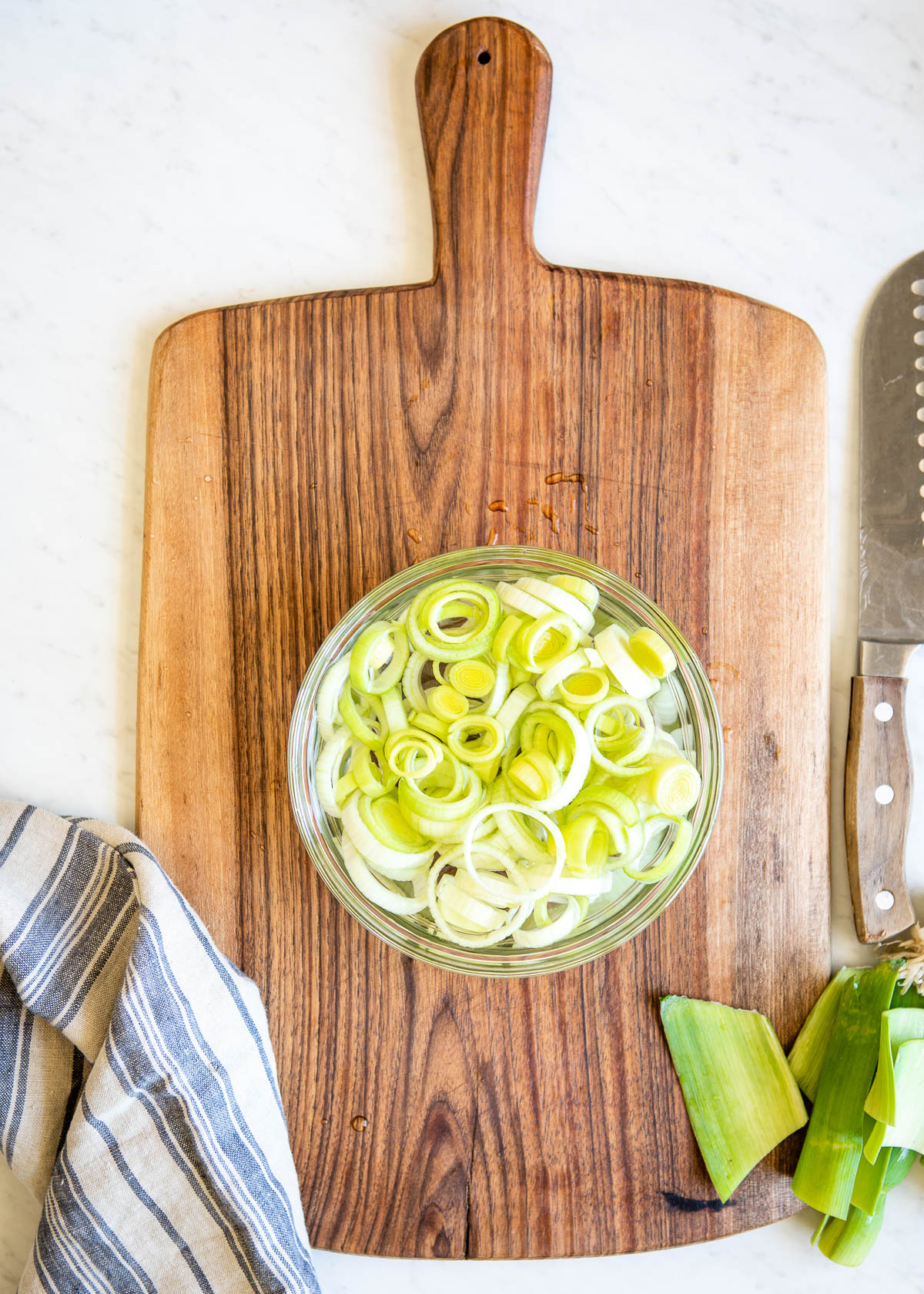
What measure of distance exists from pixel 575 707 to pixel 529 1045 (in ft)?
1.41

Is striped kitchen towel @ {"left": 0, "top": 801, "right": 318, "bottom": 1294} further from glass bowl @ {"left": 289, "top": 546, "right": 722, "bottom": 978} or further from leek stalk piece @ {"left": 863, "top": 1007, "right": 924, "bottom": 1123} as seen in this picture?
leek stalk piece @ {"left": 863, "top": 1007, "right": 924, "bottom": 1123}

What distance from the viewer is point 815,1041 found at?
0.92 m

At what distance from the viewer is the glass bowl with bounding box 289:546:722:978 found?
0.81m

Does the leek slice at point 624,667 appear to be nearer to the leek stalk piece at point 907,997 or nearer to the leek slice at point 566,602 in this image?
the leek slice at point 566,602

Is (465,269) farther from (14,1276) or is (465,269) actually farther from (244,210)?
(14,1276)

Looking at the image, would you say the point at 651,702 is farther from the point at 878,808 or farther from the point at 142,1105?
the point at 142,1105

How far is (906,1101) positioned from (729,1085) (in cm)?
18

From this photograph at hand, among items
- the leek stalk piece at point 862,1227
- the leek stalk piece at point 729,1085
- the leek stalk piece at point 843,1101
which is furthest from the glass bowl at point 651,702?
the leek stalk piece at point 862,1227

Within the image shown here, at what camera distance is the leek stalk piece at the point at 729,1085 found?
906mm

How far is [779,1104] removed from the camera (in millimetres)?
909

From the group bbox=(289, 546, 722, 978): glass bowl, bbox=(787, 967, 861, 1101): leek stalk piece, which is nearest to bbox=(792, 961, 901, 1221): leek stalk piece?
bbox=(787, 967, 861, 1101): leek stalk piece

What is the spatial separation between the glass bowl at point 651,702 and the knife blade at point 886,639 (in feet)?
0.75

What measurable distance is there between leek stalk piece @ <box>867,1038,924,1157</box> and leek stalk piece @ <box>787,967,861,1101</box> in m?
0.07

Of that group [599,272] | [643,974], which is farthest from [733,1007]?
[599,272]
